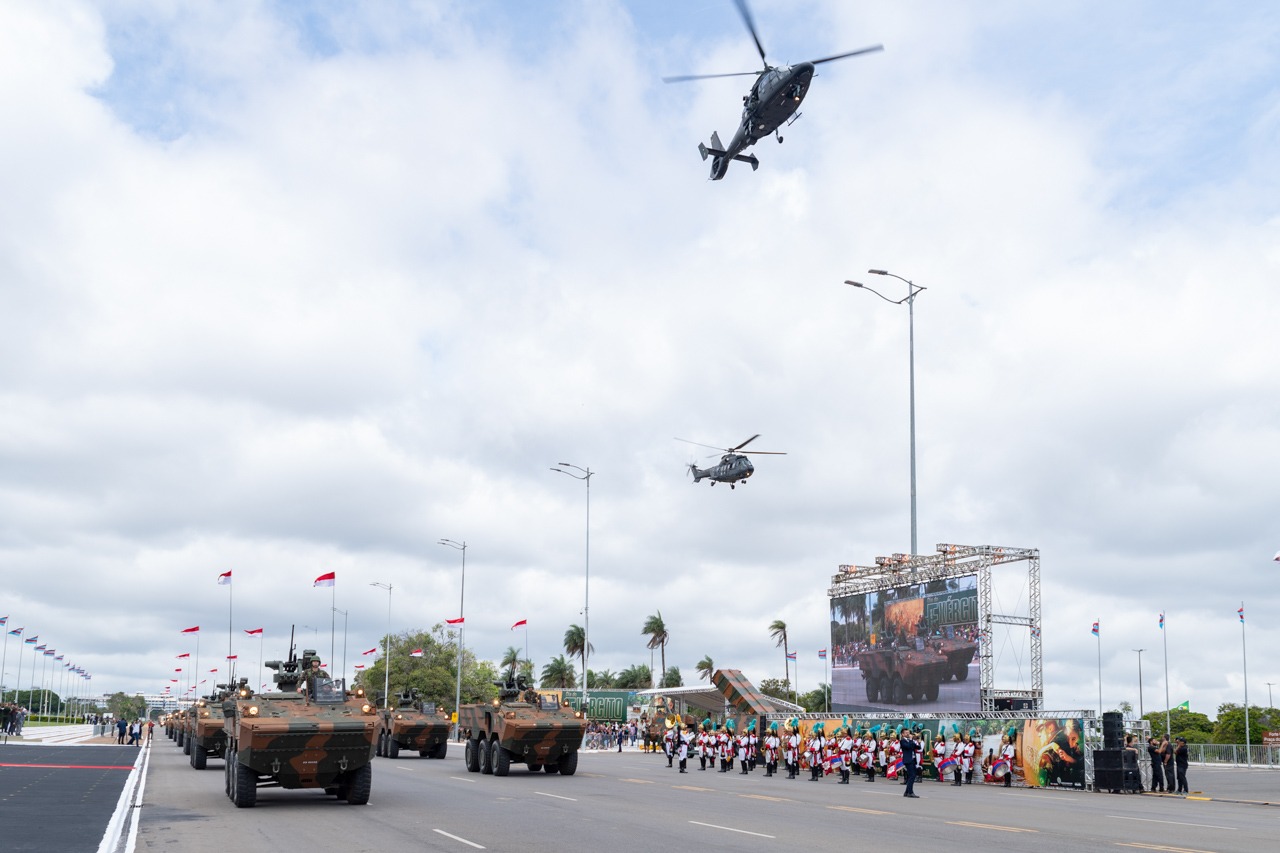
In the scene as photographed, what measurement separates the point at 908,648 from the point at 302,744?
31.8m

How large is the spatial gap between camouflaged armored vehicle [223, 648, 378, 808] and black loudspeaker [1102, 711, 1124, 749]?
729 inches

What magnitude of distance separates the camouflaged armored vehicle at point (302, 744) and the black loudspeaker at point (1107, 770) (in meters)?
18.5

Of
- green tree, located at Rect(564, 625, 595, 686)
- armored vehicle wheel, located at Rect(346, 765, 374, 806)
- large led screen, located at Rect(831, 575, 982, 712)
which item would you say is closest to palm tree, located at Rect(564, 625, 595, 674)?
green tree, located at Rect(564, 625, 595, 686)

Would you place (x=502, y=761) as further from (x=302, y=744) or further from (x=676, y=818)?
(x=676, y=818)

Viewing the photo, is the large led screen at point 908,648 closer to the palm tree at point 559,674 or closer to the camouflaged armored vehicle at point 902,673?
the camouflaged armored vehicle at point 902,673

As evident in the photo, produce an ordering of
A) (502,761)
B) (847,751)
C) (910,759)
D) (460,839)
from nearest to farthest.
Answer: (460,839)
(910,759)
(502,761)
(847,751)

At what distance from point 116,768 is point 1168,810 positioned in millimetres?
28743

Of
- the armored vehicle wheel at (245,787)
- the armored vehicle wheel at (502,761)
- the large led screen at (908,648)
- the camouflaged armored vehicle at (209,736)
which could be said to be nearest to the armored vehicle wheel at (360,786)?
the armored vehicle wheel at (245,787)

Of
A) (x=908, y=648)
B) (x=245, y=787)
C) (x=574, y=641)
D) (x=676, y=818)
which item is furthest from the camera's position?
(x=574, y=641)

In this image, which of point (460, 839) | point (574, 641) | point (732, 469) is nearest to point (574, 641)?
point (574, 641)

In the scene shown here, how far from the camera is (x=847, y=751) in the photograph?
3509cm

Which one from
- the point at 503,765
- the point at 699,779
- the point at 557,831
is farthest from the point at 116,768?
the point at 557,831

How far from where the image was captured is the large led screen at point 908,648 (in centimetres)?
4441

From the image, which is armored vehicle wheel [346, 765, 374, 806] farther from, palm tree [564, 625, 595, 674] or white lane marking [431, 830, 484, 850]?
palm tree [564, 625, 595, 674]
